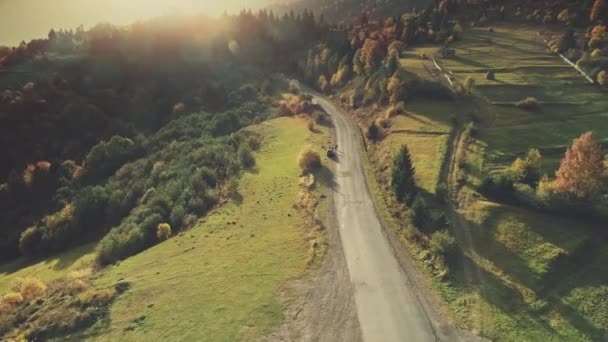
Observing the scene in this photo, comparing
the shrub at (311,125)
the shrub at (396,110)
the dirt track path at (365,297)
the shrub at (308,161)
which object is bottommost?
the dirt track path at (365,297)

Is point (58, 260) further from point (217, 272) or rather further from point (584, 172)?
point (584, 172)

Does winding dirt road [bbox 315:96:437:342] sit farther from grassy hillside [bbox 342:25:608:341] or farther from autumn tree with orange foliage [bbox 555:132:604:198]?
autumn tree with orange foliage [bbox 555:132:604:198]

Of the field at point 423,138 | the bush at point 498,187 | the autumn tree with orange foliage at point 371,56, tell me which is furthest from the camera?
the autumn tree with orange foliage at point 371,56

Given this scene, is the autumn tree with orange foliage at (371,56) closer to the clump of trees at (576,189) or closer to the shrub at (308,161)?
the shrub at (308,161)

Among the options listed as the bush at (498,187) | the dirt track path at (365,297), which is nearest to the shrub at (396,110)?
the bush at (498,187)

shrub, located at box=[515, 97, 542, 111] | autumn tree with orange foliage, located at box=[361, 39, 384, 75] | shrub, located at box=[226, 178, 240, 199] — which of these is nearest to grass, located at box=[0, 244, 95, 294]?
shrub, located at box=[226, 178, 240, 199]

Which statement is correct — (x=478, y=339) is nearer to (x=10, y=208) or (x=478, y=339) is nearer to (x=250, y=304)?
(x=250, y=304)

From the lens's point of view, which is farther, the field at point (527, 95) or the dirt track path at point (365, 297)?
the field at point (527, 95)
